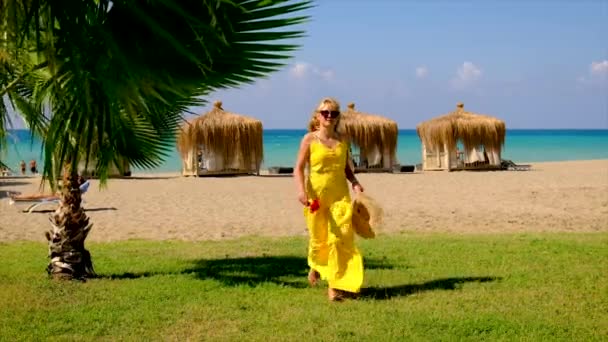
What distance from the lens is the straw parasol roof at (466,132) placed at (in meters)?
30.2

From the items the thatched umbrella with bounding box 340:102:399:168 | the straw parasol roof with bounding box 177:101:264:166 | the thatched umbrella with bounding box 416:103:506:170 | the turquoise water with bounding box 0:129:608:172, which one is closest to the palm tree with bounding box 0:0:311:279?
the turquoise water with bounding box 0:129:608:172

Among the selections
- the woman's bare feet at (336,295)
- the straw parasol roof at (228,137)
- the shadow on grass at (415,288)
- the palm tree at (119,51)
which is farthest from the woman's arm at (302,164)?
the straw parasol roof at (228,137)

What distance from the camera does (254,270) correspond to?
24.4ft

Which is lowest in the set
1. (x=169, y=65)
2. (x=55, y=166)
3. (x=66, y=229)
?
(x=66, y=229)

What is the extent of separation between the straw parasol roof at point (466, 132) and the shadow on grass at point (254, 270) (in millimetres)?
22837

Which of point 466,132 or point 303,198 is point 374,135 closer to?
point 466,132

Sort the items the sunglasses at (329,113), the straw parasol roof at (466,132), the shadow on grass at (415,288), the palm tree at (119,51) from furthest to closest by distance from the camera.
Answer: the straw parasol roof at (466,132)
the shadow on grass at (415,288)
the sunglasses at (329,113)
the palm tree at (119,51)

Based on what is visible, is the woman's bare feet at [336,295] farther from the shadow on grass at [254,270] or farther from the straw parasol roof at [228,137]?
the straw parasol roof at [228,137]

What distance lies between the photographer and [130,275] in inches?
287

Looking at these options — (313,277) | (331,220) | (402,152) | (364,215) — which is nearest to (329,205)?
(331,220)

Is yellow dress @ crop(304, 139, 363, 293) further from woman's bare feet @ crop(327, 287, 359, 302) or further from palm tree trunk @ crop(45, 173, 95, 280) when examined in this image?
palm tree trunk @ crop(45, 173, 95, 280)

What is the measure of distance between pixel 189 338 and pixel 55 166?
1.99m

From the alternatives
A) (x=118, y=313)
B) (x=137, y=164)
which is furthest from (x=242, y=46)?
(x=137, y=164)

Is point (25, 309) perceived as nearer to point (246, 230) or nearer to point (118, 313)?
point (118, 313)
